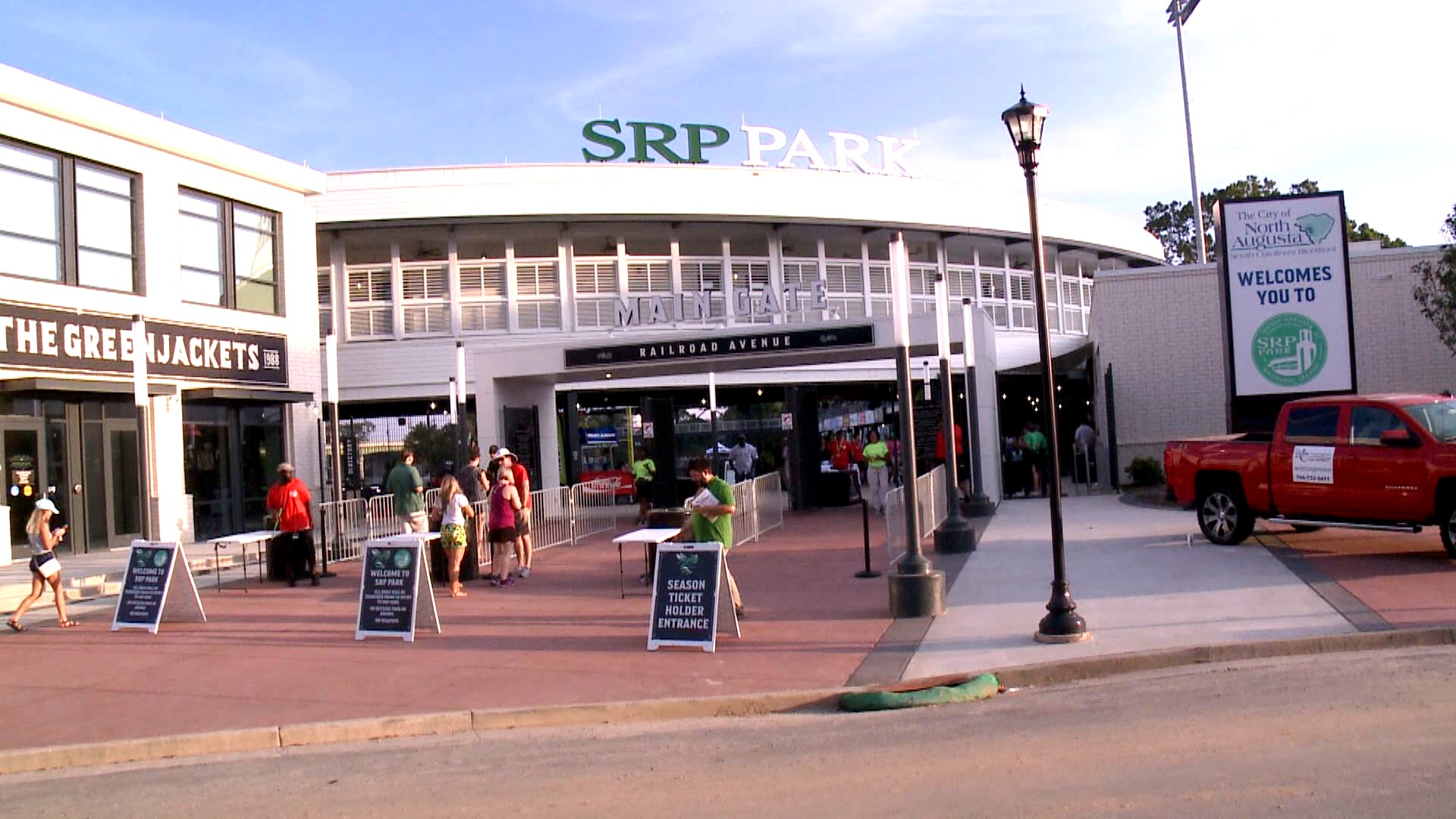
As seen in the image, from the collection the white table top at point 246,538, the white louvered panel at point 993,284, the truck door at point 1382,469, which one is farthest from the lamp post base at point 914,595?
the white louvered panel at point 993,284

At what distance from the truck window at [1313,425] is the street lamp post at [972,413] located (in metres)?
6.65

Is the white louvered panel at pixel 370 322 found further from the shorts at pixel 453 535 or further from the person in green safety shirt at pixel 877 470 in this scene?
the shorts at pixel 453 535

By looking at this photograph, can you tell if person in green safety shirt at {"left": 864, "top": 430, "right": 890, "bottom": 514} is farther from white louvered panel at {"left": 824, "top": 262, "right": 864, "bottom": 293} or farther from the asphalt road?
the asphalt road

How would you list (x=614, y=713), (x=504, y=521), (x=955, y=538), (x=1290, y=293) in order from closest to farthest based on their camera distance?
(x=614, y=713)
(x=504, y=521)
(x=955, y=538)
(x=1290, y=293)

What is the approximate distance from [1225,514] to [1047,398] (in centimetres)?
581

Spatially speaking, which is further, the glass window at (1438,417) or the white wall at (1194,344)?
the white wall at (1194,344)

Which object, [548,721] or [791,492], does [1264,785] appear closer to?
[548,721]

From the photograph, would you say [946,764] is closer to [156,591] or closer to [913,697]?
[913,697]

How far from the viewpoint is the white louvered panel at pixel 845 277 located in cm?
3675

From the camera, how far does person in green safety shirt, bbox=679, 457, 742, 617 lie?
12359mm

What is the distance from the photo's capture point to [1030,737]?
775 centimetres

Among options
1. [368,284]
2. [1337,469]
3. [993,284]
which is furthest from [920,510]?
[993,284]

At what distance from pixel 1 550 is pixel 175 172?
27.3ft

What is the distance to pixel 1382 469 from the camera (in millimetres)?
13820
